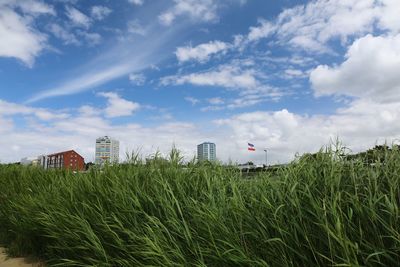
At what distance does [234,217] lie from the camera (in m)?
3.87

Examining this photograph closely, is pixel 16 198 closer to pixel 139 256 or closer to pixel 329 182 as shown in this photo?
pixel 139 256

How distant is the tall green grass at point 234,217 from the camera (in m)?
3.00

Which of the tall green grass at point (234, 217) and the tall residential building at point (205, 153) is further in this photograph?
the tall residential building at point (205, 153)

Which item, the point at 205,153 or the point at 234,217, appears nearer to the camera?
the point at 234,217

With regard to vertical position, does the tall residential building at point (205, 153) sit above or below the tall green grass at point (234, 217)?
above

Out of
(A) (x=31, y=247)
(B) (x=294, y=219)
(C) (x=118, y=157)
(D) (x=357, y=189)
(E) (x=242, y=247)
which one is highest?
(C) (x=118, y=157)

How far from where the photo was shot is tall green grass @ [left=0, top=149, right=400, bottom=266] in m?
3.00

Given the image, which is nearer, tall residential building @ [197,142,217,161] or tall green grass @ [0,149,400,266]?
tall green grass @ [0,149,400,266]

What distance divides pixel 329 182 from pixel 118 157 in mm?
4943

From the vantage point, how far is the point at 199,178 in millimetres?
5477

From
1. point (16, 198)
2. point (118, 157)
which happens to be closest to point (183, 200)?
point (118, 157)

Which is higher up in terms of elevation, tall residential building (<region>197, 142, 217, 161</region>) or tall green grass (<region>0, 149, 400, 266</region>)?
tall residential building (<region>197, 142, 217, 161</region>)

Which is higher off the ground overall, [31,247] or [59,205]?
[59,205]

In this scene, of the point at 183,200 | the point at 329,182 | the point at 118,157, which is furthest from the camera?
the point at 118,157
